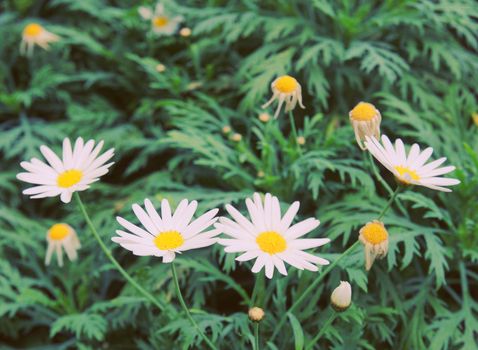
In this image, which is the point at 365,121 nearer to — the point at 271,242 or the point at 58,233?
the point at 271,242

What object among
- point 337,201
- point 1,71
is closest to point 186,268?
point 337,201

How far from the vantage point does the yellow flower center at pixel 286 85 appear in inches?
59.4

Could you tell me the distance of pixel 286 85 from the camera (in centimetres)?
151

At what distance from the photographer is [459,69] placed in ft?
7.32

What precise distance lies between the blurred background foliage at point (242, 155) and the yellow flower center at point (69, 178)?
0.46m

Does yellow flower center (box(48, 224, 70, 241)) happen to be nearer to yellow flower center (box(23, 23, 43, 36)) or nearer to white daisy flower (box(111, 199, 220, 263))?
white daisy flower (box(111, 199, 220, 263))

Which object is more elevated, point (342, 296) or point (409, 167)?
point (409, 167)

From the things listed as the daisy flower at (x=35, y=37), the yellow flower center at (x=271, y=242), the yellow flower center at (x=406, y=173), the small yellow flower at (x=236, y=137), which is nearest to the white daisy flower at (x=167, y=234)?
the yellow flower center at (x=271, y=242)

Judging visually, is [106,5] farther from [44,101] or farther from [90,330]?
[90,330]

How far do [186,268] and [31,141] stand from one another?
1.07 metres

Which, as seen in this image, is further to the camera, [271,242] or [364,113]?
[364,113]

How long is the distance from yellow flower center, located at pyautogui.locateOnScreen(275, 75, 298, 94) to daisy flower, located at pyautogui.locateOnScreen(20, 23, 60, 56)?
159 centimetres

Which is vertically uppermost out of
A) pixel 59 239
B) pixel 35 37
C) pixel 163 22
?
pixel 35 37

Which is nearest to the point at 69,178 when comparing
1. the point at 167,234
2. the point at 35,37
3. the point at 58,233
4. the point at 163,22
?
the point at 167,234
